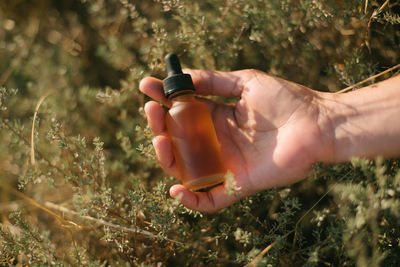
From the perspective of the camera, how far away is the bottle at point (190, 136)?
196cm

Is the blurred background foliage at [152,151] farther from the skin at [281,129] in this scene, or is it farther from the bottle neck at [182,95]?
the bottle neck at [182,95]

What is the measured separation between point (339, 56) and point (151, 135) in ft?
5.26

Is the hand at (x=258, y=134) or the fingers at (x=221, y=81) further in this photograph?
the fingers at (x=221, y=81)

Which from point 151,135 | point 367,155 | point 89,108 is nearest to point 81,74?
point 89,108

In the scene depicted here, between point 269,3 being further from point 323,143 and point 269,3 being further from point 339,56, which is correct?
point 323,143

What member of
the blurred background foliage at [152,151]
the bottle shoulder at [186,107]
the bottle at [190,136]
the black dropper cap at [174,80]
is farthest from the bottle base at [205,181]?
the black dropper cap at [174,80]

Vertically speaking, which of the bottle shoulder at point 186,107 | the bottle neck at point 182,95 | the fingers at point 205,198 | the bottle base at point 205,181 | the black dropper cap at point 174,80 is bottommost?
the fingers at point 205,198

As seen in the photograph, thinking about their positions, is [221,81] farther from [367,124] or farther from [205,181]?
[367,124]

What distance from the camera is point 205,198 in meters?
2.09

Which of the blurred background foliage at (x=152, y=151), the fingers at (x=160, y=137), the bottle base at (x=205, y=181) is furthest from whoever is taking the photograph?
the fingers at (x=160, y=137)

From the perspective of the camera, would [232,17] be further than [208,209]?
Yes

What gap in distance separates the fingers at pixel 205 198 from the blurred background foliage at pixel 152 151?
74 millimetres

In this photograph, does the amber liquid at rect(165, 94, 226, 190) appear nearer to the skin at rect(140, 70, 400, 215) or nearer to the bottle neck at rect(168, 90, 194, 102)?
the bottle neck at rect(168, 90, 194, 102)

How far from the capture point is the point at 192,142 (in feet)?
6.49
